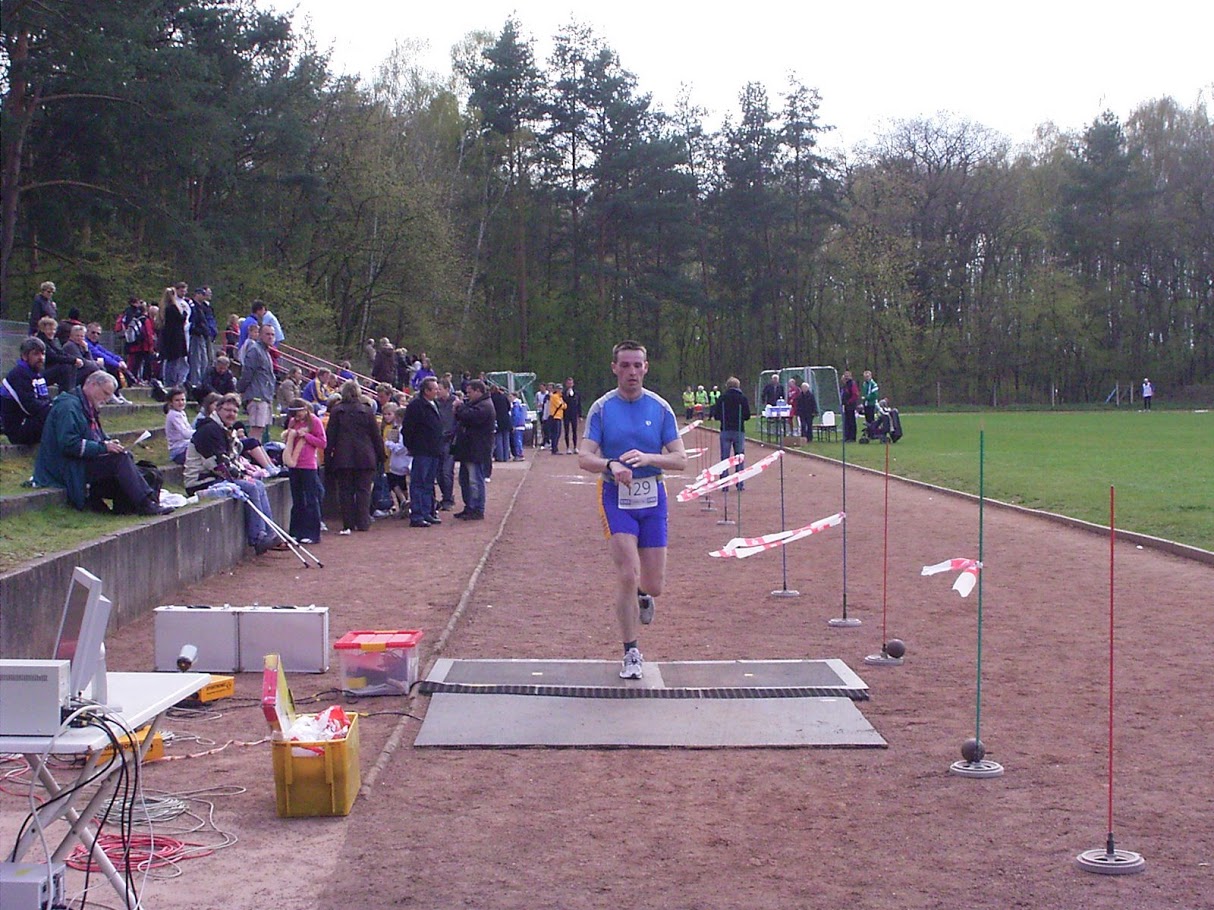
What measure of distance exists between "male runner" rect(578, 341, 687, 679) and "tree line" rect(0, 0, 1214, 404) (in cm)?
2640

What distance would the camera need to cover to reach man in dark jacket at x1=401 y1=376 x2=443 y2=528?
17.8 meters

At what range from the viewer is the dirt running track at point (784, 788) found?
478 cm

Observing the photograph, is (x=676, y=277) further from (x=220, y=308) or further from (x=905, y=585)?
(x=905, y=585)

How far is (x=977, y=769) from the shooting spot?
6184 mm

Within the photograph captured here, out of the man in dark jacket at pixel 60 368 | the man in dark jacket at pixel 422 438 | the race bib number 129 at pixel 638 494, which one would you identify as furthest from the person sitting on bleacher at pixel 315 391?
the race bib number 129 at pixel 638 494

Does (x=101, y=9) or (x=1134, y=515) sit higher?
(x=101, y=9)

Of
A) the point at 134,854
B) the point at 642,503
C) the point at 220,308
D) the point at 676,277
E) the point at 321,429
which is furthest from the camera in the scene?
the point at 676,277

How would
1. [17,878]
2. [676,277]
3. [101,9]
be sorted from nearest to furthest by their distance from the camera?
[17,878]
[101,9]
[676,277]

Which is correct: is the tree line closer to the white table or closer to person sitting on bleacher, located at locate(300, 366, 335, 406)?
person sitting on bleacher, located at locate(300, 366, 335, 406)

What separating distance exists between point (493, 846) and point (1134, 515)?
14.2m

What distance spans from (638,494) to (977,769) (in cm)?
265

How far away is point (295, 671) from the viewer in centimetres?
861

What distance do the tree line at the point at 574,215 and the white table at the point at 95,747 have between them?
1153 inches

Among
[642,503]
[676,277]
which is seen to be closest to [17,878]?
[642,503]
